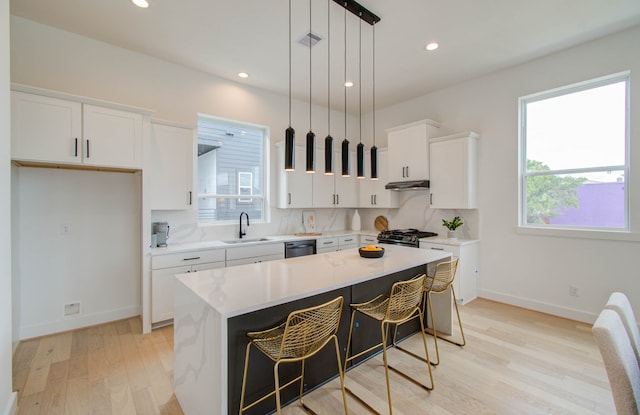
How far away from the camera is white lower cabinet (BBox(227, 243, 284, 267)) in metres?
3.66

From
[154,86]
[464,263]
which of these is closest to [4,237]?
[154,86]

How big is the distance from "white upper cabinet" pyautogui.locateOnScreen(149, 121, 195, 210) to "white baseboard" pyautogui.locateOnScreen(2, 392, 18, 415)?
1.85 metres

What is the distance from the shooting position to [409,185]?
14.9 feet

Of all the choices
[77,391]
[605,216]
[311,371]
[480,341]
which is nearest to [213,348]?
[311,371]

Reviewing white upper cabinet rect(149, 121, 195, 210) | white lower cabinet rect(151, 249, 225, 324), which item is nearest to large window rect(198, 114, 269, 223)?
white upper cabinet rect(149, 121, 195, 210)

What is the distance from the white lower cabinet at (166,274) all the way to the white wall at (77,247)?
59 centimetres

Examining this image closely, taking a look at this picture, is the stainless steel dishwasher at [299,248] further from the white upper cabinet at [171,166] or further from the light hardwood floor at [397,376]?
the light hardwood floor at [397,376]

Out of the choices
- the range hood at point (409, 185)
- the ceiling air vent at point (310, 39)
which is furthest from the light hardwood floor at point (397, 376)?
the ceiling air vent at point (310, 39)

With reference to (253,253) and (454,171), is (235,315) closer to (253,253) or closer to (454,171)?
(253,253)

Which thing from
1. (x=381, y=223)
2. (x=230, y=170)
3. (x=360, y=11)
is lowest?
(x=381, y=223)

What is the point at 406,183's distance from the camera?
4.61m

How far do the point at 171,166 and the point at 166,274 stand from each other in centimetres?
126

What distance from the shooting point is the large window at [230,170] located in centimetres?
414

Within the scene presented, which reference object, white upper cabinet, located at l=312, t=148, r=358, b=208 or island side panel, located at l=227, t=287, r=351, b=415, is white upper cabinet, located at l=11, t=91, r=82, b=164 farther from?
white upper cabinet, located at l=312, t=148, r=358, b=208
